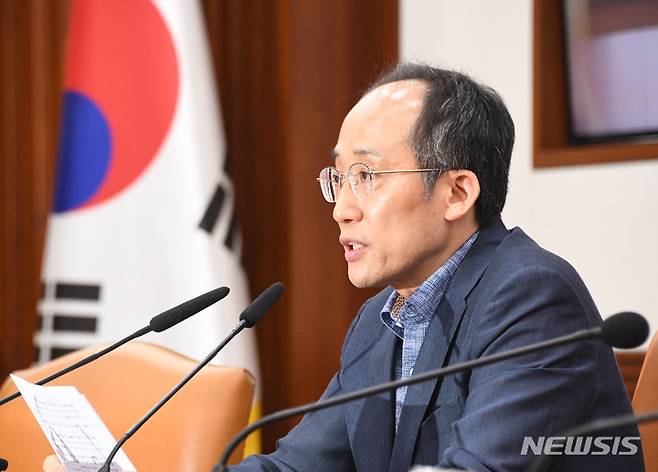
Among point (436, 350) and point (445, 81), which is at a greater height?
point (445, 81)

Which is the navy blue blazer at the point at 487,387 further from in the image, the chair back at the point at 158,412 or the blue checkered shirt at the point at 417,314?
the chair back at the point at 158,412

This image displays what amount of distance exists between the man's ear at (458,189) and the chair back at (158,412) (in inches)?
22.7

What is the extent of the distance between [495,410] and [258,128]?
7.84 feet

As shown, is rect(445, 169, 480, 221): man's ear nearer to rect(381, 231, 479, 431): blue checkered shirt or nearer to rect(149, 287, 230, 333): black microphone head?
rect(381, 231, 479, 431): blue checkered shirt

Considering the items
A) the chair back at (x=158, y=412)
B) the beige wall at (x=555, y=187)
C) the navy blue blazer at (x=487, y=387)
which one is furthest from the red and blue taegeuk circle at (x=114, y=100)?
the navy blue blazer at (x=487, y=387)

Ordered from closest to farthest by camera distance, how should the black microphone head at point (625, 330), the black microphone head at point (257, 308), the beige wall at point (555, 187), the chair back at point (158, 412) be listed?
1. the black microphone head at point (625, 330)
2. the black microphone head at point (257, 308)
3. the chair back at point (158, 412)
4. the beige wall at point (555, 187)

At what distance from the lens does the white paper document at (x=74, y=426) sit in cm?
155

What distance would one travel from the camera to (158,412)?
6.79 feet

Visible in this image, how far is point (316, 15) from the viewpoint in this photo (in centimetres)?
354

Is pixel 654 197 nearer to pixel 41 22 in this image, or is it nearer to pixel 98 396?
pixel 98 396

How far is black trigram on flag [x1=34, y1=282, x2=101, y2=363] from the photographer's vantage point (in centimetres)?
317

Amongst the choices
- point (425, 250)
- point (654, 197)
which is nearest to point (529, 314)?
point (425, 250)

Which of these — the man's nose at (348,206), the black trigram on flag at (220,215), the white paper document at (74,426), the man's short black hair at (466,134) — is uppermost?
the man's short black hair at (466,134)

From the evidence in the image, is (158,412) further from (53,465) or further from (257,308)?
(257,308)
